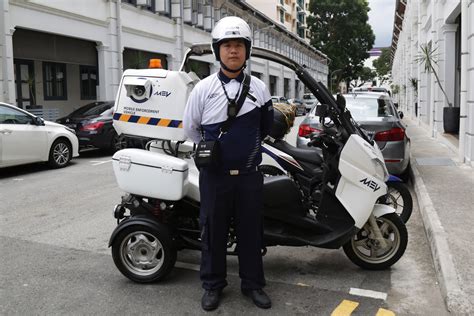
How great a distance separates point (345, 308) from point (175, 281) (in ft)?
4.79

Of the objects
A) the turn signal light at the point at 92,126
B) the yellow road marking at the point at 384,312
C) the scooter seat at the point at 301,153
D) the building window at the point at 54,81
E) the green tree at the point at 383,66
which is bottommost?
the yellow road marking at the point at 384,312

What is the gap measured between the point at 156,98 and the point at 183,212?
1014mm

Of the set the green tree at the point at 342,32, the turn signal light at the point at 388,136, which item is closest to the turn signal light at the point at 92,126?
the turn signal light at the point at 388,136

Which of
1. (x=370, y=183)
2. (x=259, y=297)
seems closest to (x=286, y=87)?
(x=370, y=183)

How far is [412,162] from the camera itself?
1031 centimetres

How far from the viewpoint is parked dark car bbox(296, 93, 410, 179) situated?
809 cm

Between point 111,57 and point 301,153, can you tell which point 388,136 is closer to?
point 301,153

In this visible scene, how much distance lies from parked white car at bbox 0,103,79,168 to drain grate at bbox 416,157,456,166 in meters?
7.70

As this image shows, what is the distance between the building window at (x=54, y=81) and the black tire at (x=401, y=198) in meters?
17.9

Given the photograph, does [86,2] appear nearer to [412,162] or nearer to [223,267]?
[412,162]

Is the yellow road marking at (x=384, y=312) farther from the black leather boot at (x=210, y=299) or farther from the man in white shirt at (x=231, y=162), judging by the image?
the black leather boot at (x=210, y=299)

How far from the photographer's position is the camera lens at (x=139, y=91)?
425 centimetres

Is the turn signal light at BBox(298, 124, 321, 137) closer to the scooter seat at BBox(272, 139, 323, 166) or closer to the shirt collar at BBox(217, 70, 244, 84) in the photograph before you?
the scooter seat at BBox(272, 139, 323, 166)

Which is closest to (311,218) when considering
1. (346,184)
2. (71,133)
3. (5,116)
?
(346,184)
